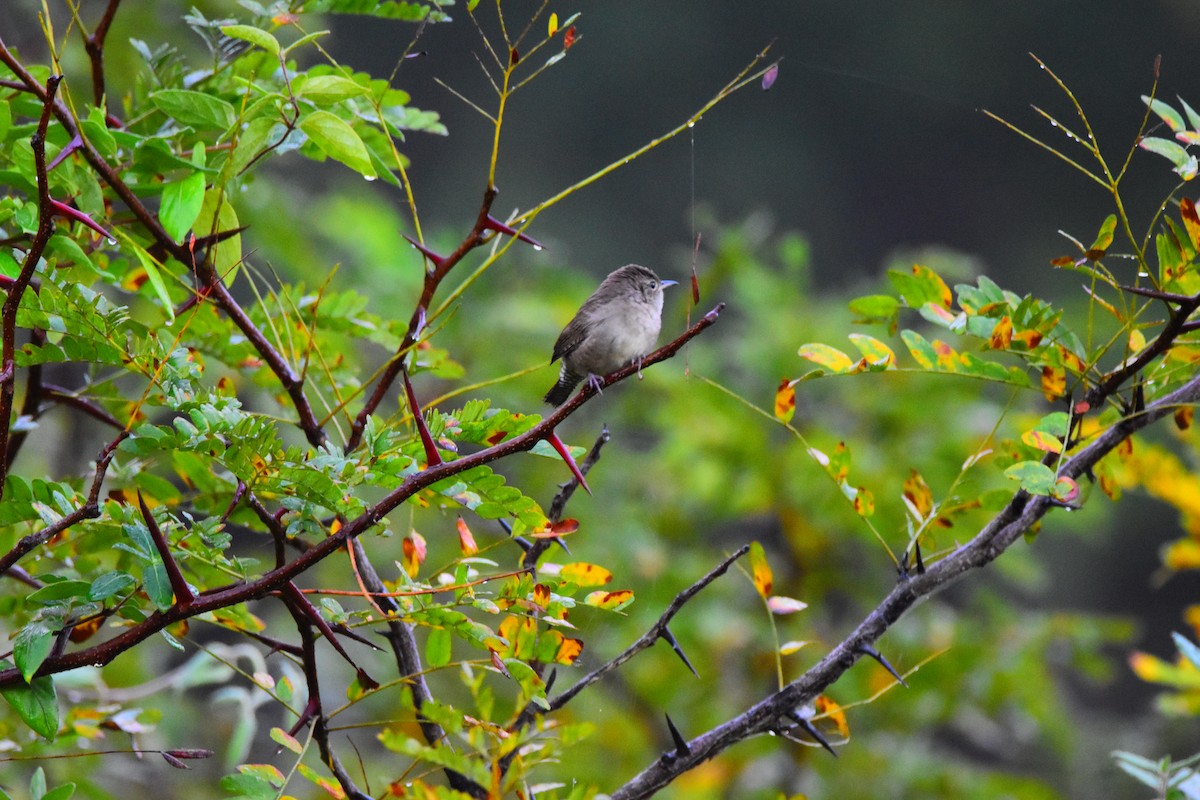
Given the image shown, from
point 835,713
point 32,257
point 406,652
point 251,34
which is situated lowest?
point 835,713

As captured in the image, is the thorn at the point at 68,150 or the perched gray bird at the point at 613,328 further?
the perched gray bird at the point at 613,328

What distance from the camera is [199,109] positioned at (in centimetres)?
108

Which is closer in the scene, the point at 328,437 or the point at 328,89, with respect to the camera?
the point at 328,89

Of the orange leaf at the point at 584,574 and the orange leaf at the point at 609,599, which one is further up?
the orange leaf at the point at 584,574

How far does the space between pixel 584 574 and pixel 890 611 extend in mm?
346

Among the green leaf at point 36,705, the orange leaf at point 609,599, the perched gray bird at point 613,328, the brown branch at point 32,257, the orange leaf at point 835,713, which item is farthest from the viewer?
the perched gray bird at point 613,328

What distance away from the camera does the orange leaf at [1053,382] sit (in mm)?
1343

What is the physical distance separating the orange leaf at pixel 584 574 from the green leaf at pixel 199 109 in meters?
0.54

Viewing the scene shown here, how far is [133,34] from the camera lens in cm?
338

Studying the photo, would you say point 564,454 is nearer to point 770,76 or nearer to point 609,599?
point 609,599

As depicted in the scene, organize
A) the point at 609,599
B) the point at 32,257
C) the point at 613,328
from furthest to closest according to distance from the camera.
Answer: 1. the point at 613,328
2. the point at 609,599
3. the point at 32,257

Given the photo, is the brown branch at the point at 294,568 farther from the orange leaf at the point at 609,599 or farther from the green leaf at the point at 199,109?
the green leaf at the point at 199,109

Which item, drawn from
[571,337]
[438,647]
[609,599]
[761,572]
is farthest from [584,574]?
[571,337]

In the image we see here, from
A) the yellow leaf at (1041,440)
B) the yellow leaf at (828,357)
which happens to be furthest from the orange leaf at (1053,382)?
the yellow leaf at (828,357)
